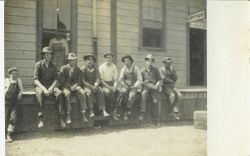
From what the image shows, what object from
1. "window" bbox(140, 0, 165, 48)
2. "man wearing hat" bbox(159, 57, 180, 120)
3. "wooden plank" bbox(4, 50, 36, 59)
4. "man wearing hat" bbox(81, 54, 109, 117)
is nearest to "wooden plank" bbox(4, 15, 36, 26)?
"wooden plank" bbox(4, 50, 36, 59)

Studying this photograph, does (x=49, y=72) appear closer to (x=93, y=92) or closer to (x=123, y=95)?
(x=93, y=92)

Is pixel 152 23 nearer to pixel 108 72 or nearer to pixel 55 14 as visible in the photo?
pixel 108 72

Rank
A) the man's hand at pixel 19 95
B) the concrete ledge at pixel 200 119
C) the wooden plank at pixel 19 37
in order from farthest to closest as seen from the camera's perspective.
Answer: the concrete ledge at pixel 200 119 → the man's hand at pixel 19 95 → the wooden plank at pixel 19 37

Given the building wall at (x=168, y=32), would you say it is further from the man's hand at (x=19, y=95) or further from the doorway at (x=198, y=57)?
the man's hand at (x=19, y=95)

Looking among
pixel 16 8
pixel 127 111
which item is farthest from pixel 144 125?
pixel 16 8

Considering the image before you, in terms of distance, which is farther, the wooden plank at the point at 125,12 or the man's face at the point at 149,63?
the man's face at the point at 149,63

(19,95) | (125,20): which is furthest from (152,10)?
(19,95)

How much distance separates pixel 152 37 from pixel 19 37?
0.62 meters

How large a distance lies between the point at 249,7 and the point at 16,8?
914 millimetres

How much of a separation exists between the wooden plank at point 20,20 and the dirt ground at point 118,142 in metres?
0.42

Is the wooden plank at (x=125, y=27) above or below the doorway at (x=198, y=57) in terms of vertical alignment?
above

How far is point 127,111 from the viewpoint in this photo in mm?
1619

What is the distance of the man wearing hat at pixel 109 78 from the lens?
151 cm

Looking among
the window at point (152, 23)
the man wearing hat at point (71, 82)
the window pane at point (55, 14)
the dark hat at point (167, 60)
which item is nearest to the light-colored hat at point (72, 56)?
the man wearing hat at point (71, 82)
